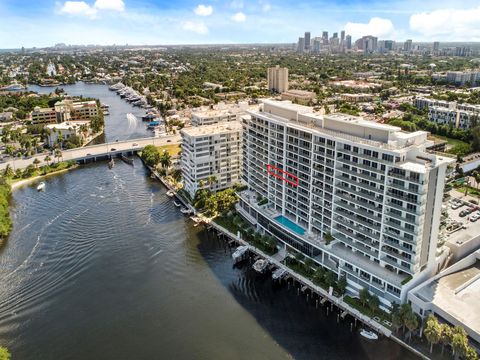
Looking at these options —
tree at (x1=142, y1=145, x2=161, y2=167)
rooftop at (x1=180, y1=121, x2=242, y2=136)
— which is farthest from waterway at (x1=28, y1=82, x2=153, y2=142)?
rooftop at (x1=180, y1=121, x2=242, y2=136)

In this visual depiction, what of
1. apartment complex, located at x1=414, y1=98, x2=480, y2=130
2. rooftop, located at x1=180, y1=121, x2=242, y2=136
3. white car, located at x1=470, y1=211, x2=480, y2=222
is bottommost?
white car, located at x1=470, y1=211, x2=480, y2=222

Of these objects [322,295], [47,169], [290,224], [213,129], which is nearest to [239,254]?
[290,224]

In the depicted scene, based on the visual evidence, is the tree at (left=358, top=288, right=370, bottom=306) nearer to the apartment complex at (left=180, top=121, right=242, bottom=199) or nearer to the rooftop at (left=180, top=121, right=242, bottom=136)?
the apartment complex at (left=180, top=121, right=242, bottom=199)

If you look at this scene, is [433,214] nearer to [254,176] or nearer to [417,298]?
[417,298]

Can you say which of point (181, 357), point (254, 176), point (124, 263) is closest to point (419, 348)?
point (181, 357)

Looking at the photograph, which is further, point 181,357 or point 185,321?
point 185,321

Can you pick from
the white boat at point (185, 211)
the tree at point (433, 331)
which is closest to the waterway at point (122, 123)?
the white boat at point (185, 211)
